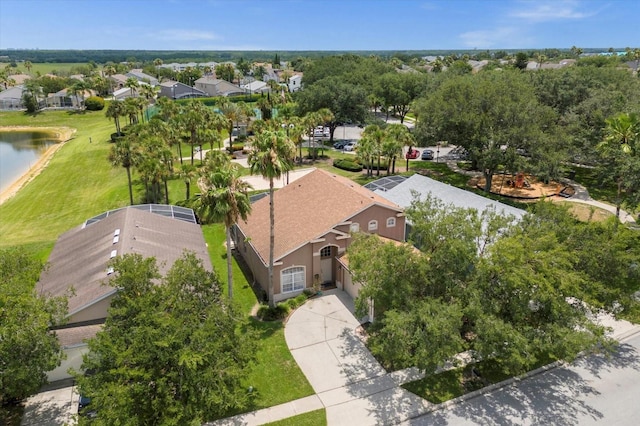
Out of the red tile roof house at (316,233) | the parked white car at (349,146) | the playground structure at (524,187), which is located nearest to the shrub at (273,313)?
the red tile roof house at (316,233)

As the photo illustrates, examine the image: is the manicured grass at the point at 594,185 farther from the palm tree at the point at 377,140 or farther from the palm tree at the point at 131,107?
the palm tree at the point at 131,107

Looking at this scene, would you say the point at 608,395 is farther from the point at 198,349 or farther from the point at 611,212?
the point at 611,212

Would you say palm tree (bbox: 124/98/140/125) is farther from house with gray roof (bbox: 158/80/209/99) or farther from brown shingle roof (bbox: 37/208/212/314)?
house with gray roof (bbox: 158/80/209/99)

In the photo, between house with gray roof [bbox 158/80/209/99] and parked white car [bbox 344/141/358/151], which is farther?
house with gray roof [bbox 158/80/209/99]

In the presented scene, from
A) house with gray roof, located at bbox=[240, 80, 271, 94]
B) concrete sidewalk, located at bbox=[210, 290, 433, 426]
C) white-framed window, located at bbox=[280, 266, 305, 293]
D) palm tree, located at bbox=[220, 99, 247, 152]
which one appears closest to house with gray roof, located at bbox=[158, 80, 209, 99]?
house with gray roof, located at bbox=[240, 80, 271, 94]

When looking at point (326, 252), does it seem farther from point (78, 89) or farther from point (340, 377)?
point (78, 89)

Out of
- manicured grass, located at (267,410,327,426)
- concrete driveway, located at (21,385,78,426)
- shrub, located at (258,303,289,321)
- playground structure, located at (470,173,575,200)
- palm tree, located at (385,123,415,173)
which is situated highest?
palm tree, located at (385,123,415,173)
